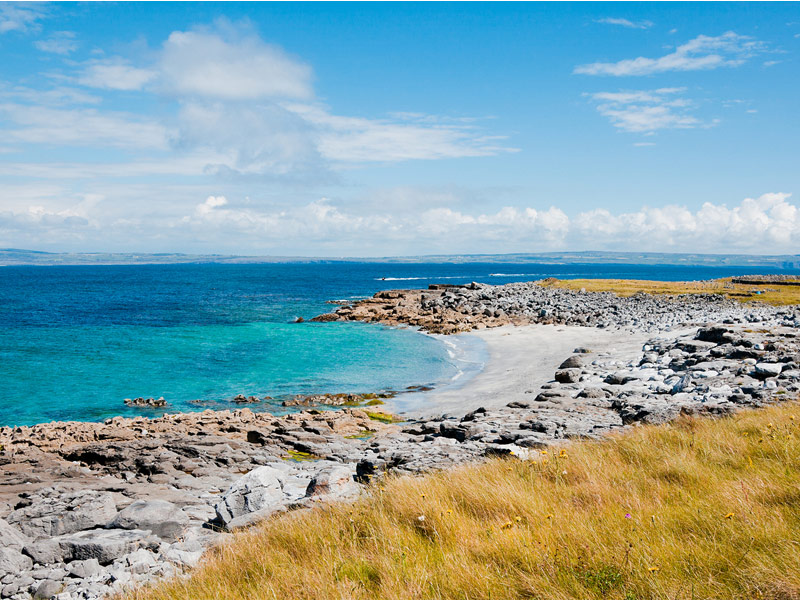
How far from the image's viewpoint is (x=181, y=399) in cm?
2534

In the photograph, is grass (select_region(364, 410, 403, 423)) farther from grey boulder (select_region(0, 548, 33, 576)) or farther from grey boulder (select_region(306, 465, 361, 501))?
grey boulder (select_region(0, 548, 33, 576))

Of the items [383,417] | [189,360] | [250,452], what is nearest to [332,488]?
[250,452]

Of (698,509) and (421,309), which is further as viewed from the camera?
(421,309)

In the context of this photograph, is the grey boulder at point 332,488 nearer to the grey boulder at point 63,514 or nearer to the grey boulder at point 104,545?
the grey boulder at point 104,545

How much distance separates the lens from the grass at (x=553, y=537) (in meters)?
4.44

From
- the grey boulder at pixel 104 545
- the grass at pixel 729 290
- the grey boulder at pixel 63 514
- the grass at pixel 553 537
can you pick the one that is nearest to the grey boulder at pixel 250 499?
the grey boulder at pixel 104 545

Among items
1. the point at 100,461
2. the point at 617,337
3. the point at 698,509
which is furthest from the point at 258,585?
the point at 617,337

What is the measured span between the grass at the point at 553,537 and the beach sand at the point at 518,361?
40.4ft

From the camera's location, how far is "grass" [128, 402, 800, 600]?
175 inches

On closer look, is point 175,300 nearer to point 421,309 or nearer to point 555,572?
point 421,309

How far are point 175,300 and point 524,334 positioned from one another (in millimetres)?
58630

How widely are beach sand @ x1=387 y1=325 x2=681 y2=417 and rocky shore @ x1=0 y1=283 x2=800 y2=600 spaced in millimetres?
1303

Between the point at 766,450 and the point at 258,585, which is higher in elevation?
the point at 766,450

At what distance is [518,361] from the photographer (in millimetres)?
31391
